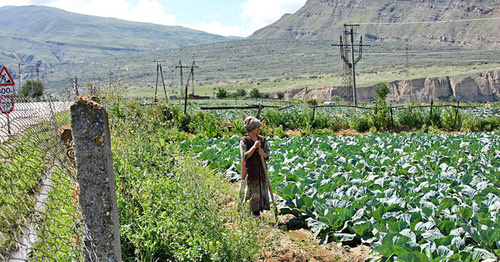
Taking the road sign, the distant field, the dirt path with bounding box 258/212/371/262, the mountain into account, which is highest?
the mountain

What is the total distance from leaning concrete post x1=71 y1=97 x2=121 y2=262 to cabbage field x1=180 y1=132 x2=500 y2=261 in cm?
262

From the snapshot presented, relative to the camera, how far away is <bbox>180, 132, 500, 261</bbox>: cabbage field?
4254 mm

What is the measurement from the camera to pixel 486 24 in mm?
124062

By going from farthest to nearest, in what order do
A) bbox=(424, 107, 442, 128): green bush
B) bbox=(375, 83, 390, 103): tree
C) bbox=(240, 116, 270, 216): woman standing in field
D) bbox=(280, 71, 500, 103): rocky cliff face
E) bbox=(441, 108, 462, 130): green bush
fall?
1. bbox=(280, 71, 500, 103): rocky cliff face
2. bbox=(424, 107, 442, 128): green bush
3. bbox=(441, 108, 462, 130): green bush
4. bbox=(375, 83, 390, 103): tree
5. bbox=(240, 116, 270, 216): woman standing in field

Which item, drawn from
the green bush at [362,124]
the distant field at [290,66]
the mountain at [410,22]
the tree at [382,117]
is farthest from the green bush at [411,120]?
the mountain at [410,22]

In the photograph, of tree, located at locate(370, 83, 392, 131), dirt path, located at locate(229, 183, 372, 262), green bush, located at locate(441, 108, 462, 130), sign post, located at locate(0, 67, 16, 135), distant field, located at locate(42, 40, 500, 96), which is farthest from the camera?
distant field, located at locate(42, 40, 500, 96)

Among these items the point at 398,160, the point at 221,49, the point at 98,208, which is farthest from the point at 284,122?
the point at 221,49

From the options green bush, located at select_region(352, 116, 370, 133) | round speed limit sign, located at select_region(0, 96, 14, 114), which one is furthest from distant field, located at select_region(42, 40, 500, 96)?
green bush, located at select_region(352, 116, 370, 133)

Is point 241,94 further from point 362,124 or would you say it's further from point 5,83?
point 5,83

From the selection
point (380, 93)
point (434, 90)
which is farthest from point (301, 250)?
point (434, 90)

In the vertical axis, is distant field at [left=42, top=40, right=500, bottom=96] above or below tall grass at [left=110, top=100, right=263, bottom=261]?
above

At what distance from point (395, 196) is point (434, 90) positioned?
2772 inches

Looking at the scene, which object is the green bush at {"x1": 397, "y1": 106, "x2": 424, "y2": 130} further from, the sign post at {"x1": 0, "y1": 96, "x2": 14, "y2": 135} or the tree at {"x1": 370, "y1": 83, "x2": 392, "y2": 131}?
the sign post at {"x1": 0, "y1": 96, "x2": 14, "y2": 135}

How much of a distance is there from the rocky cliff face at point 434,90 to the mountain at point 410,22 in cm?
2950
